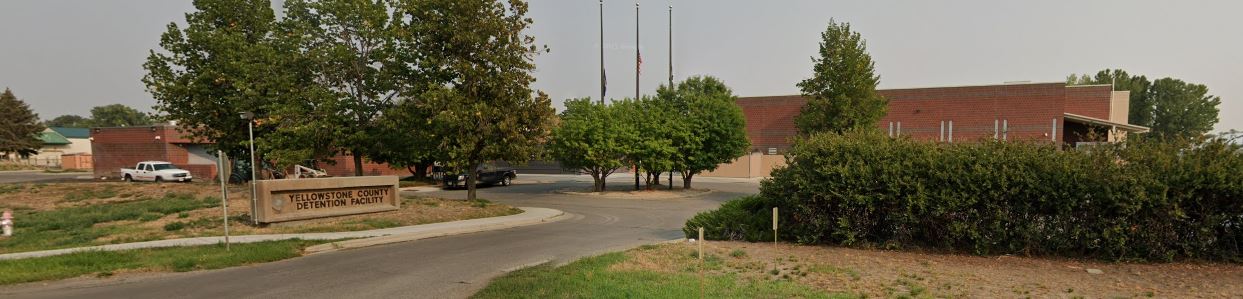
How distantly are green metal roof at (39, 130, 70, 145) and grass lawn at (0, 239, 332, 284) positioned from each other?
9412cm

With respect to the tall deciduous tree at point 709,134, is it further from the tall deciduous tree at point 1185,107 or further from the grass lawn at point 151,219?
the tall deciduous tree at point 1185,107

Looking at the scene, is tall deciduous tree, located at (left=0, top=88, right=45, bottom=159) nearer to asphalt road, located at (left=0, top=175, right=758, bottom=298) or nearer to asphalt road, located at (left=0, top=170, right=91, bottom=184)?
asphalt road, located at (left=0, top=170, right=91, bottom=184)

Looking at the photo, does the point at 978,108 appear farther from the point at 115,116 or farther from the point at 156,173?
the point at 115,116

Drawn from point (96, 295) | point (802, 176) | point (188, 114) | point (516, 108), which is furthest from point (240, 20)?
point (802, 176)

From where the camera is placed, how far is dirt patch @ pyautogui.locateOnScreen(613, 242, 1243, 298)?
691 cm

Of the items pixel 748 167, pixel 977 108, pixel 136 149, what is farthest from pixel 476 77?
pixel 136 149

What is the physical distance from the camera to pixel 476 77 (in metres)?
19.8

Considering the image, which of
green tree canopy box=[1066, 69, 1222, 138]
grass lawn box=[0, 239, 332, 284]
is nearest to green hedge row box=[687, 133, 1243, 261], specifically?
grass lawn box=[0, 239, 332, 284]

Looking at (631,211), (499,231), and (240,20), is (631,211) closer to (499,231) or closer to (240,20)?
(499,231)

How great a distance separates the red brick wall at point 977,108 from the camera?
146 feet

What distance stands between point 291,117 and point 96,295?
16.6 meters

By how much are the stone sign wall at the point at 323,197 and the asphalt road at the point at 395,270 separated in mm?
4315

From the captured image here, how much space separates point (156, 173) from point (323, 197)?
3016cm

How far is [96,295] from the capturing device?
8102 millimetres
